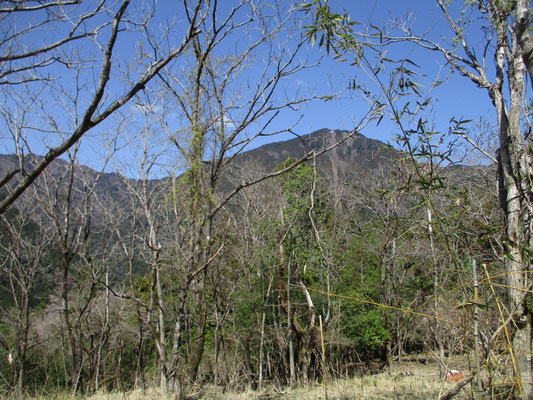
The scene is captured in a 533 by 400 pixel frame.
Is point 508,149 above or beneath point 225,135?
beneath

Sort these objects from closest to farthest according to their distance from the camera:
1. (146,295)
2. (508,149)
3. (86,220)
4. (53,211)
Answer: (508,149) → (53,211) → (86,220) → (146,295)

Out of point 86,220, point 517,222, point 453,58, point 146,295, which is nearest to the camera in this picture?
point 517,222

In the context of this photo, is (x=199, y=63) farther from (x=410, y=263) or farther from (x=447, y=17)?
(x=410, y=263)

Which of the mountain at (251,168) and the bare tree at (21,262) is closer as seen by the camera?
the mountain at (251,168)

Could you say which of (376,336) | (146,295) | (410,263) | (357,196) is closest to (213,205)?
(357,196)

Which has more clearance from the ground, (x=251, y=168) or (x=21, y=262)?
(x=251, y=168)

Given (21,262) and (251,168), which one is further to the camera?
(251,168)

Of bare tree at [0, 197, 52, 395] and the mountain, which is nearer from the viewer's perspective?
the mountain

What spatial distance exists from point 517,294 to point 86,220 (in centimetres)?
827

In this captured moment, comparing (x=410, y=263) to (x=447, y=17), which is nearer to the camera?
(x=447, y=17)

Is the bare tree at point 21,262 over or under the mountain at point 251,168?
under

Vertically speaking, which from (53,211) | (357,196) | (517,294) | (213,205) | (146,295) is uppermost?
(357,196)

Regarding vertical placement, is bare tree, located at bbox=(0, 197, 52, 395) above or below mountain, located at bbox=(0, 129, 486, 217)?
below

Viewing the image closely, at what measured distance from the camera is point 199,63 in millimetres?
4840
